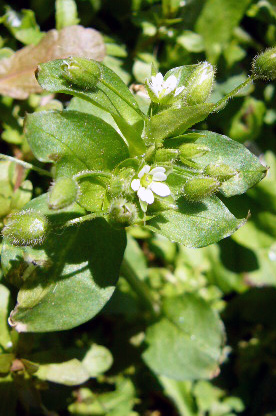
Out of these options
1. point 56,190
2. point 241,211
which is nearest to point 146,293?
point 241,211

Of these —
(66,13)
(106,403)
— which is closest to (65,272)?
(106,403)

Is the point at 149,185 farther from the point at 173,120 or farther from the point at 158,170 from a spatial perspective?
the point at 173,120

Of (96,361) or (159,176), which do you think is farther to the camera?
(96,361)

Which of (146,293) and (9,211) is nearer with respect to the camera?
(9,211)

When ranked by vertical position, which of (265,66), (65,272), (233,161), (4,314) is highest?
(265,66)

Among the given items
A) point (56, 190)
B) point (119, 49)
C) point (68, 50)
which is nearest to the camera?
point (56, 190)

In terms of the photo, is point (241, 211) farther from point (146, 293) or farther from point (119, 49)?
point (119, 49)

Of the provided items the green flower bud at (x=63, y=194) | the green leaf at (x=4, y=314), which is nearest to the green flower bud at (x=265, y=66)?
the green flower bud at (x=63, y=194)
